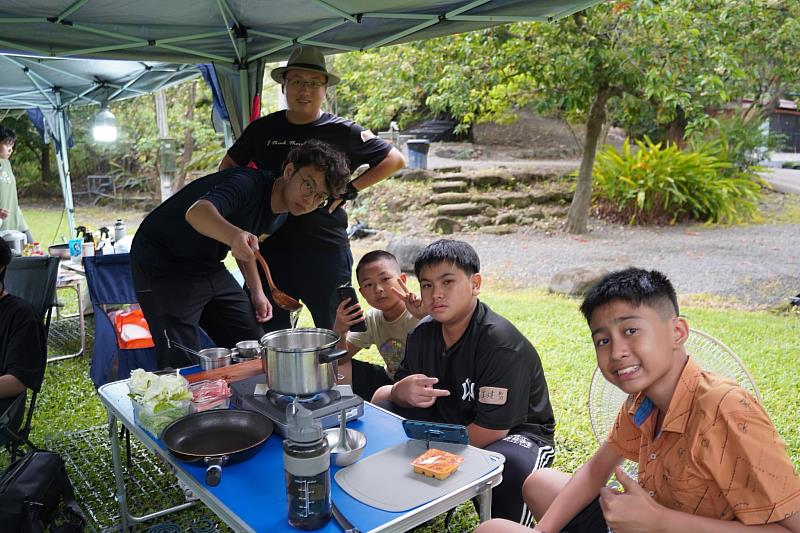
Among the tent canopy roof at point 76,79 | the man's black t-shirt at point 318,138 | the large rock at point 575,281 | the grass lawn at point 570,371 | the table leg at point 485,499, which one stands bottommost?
the grass lawn at point 570,371

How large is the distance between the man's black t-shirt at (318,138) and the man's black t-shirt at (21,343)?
1196 mm

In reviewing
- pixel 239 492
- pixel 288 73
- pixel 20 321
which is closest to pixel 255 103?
pixel 288 73

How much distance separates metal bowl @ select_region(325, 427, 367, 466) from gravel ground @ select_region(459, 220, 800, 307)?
236 inches

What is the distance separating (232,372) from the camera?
2.21m

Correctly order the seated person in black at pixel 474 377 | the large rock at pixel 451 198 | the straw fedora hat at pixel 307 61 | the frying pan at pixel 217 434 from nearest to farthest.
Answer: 1. the frying pan at pixel 217 434
2. the seated person in black at pixel 474 377
3. the straw fedora hat at pixel 307 61
4. the large rock at pixel 451 198

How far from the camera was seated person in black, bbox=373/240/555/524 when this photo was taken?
194cm

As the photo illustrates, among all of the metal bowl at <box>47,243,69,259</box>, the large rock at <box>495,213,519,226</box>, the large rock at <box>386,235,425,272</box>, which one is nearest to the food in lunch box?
the metal bowl at <box>47,243,69,259</box>

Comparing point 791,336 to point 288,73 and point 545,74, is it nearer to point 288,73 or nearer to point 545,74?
point 545,74

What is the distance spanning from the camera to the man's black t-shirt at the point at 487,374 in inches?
77.1

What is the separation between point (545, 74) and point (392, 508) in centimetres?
706

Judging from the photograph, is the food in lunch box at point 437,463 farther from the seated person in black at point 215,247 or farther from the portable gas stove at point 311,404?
the seated person in black at point 215,247

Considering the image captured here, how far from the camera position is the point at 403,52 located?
9.16 meters

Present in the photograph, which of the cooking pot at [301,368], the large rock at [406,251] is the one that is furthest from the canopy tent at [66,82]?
the cooking pot at [301,368]

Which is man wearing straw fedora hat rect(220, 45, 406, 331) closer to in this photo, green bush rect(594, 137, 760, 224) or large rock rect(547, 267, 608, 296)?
large rock rect(547, 267, 608, 296)
